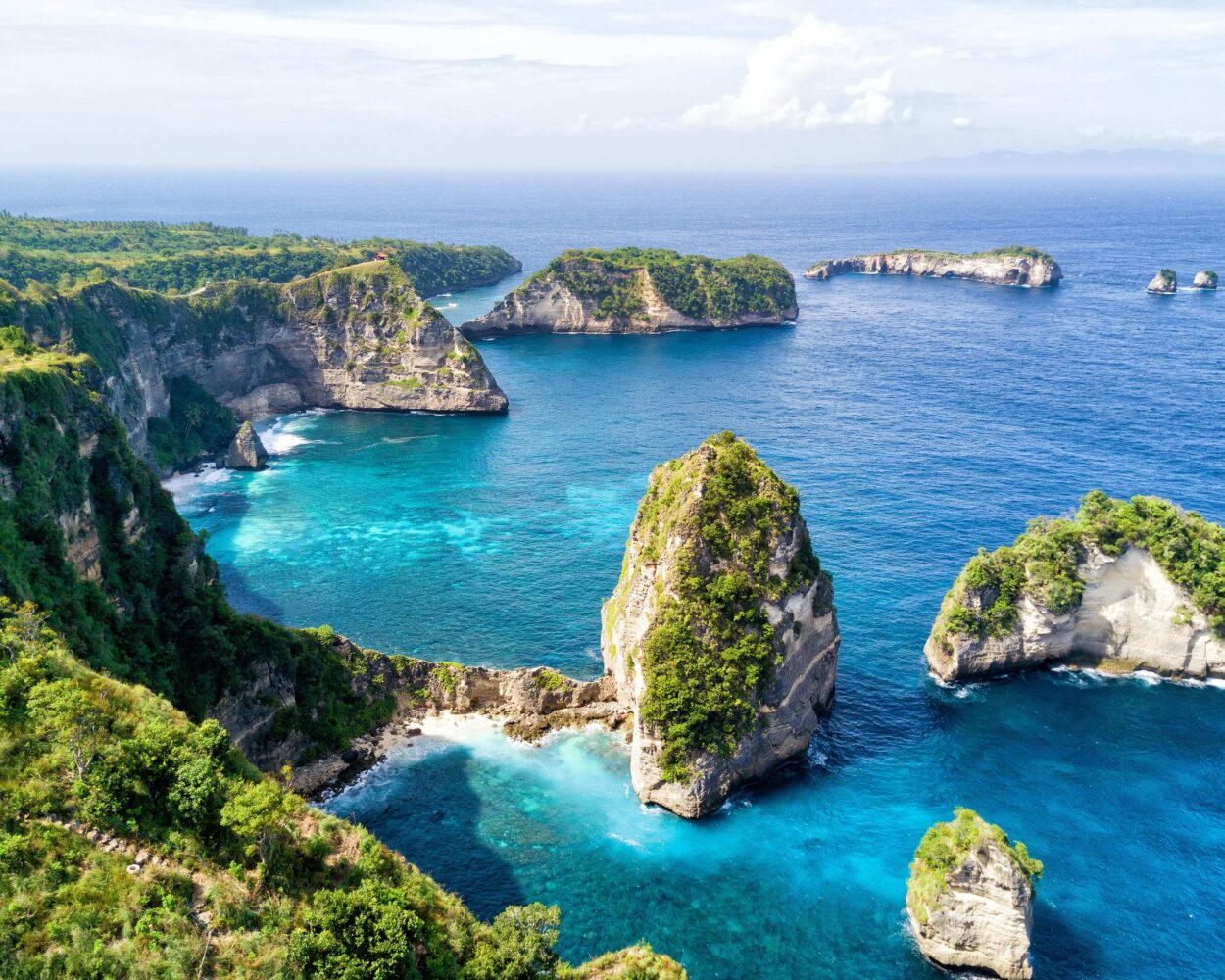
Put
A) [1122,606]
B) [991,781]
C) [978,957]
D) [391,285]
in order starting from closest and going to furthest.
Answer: [978,957] → [991,781] → [1122,606] → [391,285]

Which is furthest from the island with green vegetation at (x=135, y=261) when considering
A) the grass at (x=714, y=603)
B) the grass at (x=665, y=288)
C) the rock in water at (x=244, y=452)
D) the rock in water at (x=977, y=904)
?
the rock in water at (x=977, y=904)

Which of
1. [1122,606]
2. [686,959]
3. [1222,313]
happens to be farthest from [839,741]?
[1222,313]

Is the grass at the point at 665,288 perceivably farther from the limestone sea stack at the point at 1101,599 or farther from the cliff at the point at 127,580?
the cliff at the point at 127,580

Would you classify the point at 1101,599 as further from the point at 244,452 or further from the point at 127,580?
the point at 244,452

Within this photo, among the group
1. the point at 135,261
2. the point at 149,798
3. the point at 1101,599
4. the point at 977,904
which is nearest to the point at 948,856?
the point at 977,904

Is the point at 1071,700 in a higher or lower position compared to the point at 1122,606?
lower

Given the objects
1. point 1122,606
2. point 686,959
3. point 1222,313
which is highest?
point 1222,313

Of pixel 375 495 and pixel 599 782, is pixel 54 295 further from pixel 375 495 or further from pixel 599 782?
pixel 599 782
